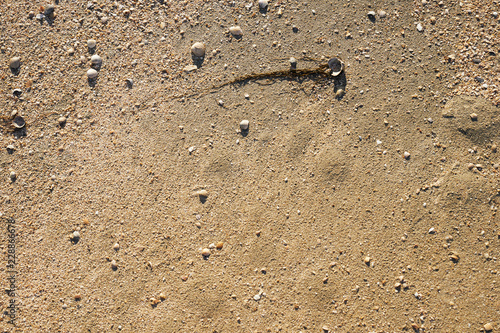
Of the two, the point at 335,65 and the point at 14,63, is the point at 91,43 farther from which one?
the point at 335,65

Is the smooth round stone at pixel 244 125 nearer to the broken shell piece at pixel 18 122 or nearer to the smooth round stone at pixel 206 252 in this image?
the smooth round stone at pixel 206 252

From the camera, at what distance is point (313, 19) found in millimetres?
2617

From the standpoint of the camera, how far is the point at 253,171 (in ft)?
8.34

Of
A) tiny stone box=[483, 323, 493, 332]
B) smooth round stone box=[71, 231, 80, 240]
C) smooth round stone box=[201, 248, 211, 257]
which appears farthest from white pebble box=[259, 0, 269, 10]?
tiny stone box=[483, 323, 493, 332]

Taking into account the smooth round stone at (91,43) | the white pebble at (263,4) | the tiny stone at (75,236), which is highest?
the white pebble at (263,4)

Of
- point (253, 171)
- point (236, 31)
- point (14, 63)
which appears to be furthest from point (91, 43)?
point (253, 171)

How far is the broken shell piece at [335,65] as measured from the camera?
8.31 feet

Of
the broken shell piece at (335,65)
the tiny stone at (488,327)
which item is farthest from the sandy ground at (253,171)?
the broken shell piece at (335,65)

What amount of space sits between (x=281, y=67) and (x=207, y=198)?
1227 millimetres

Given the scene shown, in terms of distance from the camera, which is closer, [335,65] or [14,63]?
[335,65]

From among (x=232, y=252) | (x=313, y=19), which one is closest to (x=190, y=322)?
(x=232, y=252)

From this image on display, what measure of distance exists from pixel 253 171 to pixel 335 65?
1.08m

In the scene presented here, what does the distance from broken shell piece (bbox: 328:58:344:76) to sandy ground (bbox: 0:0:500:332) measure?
0.41ft

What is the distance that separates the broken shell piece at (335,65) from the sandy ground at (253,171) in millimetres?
126
